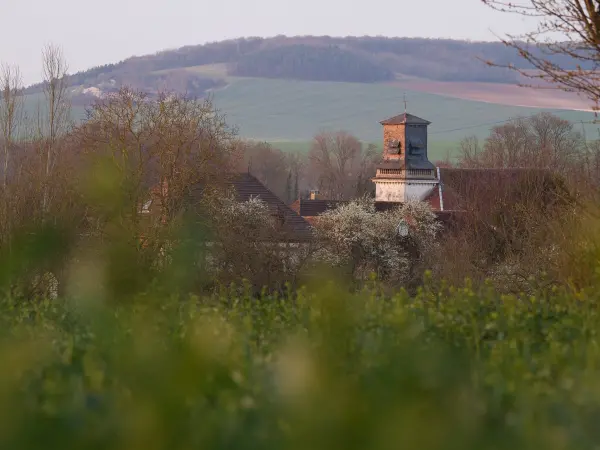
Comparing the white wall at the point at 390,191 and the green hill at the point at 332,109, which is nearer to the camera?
the white wall at the point at 390,191

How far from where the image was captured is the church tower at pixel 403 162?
7375 centimetres

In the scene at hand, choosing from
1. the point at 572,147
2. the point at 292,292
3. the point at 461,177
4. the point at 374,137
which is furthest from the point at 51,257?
the point at 374,137

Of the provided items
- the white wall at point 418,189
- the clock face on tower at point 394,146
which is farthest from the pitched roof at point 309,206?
the clock face on tower at point 394,146

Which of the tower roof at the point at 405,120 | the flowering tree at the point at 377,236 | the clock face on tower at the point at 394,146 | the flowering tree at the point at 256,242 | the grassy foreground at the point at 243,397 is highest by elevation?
the tower roof at the point at 405,120

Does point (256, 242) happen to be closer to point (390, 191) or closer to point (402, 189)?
point (402, 189)

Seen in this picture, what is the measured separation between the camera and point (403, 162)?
76562 mm

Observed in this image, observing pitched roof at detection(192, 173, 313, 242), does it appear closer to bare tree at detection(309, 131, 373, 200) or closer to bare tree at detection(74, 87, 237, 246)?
bare tree at detection(74, 87, 237, 246)

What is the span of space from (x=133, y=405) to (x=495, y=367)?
2441mm

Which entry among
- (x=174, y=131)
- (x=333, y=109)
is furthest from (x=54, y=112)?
(x=333, y=109)

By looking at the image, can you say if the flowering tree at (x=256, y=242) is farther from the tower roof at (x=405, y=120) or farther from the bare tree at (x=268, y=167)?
the bare tree at (x=268, y=167)

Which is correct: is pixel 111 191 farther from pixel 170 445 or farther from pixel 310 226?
pixel 310 226

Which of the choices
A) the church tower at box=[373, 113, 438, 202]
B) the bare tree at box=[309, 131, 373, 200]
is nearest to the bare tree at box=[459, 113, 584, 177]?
the church tower at box=[373, 113, 438, 202]

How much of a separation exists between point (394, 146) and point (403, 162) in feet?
11.0

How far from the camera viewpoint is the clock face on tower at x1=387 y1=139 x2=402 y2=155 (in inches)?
3108
